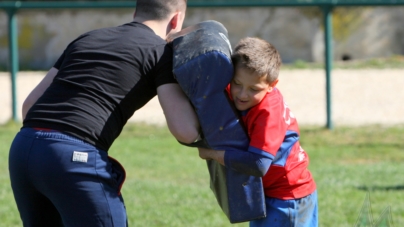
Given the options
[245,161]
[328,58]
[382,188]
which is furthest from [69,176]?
[328,58]

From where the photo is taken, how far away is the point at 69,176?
2.84 meters

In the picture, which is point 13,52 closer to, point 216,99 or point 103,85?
point 103,85

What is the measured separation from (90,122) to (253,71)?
71 cm

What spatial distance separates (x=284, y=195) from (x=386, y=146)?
5.52 m

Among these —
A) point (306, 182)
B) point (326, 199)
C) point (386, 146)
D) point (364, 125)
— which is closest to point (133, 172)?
point (326, 199)

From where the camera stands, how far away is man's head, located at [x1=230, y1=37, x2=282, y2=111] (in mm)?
2918

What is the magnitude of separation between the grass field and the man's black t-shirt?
2365 mm

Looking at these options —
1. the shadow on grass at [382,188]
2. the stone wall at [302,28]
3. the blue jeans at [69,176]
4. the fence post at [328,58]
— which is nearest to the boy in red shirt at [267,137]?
the blue jeans at [69,176]

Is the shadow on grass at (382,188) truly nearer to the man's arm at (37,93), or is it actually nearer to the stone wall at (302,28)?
the man's arm at (37,93)

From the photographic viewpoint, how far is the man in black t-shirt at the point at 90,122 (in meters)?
2.86

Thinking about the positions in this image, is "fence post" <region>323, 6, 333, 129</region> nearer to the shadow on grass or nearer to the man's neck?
the shadow on grass

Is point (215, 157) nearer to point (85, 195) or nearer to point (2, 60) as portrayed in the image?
point (85, 195)

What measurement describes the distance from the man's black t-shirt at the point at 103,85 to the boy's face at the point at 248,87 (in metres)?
0.27

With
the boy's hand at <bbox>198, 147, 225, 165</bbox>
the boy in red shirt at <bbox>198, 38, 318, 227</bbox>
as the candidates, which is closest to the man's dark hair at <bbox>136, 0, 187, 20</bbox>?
the boy in red shirt at <bbox>198, 38, 318, 227</bbox>
